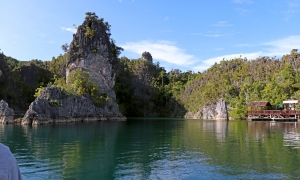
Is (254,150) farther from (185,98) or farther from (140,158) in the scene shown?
(185,98)

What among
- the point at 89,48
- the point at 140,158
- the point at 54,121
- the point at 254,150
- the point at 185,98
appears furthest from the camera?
the point at 185,98

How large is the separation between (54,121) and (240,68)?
58051mm

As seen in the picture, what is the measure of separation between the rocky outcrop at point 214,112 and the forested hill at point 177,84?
1.42 meters

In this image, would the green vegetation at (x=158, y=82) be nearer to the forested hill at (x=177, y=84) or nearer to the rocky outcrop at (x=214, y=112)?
the forested hill at (x=177, y=84)

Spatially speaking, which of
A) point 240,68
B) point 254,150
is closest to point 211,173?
point 254,150

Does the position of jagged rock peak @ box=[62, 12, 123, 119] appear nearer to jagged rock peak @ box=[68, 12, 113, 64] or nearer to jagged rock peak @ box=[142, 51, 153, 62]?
jagged rock peak @ box=[68, 12, 113, 64]

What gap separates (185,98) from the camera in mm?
91938

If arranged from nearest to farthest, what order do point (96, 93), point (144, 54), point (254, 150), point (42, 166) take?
1. point (42, 166)
2. point (254, 150)
3. point (96, 93)
4. point (144, 54)

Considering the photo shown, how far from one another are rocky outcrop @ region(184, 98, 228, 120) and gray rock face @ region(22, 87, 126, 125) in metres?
28.1

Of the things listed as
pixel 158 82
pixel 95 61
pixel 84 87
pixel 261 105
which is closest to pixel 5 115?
pixel 84 87

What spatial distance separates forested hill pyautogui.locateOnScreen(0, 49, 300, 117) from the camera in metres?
69.1

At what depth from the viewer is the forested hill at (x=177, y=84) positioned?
69125 millimetres

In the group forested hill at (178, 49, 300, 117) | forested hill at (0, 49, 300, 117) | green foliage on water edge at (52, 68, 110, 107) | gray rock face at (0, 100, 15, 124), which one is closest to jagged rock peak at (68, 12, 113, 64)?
green foliage on water edge at (52, 68, 110, 107)

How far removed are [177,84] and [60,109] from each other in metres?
56.8
